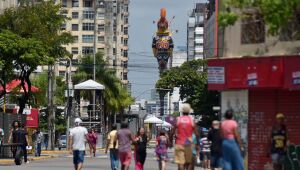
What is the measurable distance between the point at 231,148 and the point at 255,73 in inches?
304

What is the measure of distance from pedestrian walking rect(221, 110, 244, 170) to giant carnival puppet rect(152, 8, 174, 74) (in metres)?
130

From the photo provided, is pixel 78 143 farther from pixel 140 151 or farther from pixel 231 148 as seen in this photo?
pixel 231 148

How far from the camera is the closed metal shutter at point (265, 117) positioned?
2672 centimetres

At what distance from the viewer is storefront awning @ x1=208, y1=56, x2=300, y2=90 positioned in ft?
86.0

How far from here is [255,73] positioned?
27562 millimetres

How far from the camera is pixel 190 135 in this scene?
22453mm

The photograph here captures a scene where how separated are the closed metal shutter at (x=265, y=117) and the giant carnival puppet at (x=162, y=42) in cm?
12224

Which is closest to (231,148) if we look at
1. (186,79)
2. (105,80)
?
(105,80)

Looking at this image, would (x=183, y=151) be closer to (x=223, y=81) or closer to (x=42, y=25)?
(x=223, y=81)

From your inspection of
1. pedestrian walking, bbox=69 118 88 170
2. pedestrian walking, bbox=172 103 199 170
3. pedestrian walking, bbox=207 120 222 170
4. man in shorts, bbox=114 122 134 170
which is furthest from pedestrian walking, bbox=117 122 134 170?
pedestrian walking, bbox=172 103 199 170

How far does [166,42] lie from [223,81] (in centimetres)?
12393

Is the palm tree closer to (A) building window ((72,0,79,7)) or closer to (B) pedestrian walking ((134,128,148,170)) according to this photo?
(A) building window ((72,0,79,7))

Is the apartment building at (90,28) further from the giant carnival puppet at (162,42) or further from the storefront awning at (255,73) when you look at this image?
the storefront awning at (255,73)

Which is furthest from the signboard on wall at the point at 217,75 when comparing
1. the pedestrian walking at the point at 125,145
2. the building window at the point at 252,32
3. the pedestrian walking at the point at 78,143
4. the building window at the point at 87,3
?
the building window at the point at 87,3
